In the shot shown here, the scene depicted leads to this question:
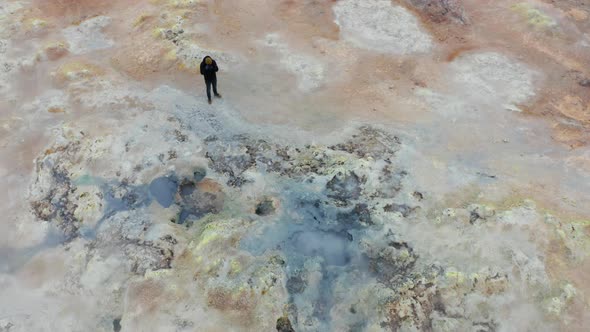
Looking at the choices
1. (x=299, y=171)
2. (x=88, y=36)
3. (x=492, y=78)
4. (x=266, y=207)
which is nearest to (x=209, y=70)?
(x=299, y=171)

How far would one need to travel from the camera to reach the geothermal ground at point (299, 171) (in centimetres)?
1283

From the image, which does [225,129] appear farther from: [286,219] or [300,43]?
[300,43]

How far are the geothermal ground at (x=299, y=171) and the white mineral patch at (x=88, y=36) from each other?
0.56ft

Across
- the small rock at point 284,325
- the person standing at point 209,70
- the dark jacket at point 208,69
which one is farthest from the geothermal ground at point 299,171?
the dark jacket at point 208,69

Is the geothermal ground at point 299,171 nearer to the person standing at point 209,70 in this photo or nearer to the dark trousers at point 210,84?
the dark trousers at point 210,84

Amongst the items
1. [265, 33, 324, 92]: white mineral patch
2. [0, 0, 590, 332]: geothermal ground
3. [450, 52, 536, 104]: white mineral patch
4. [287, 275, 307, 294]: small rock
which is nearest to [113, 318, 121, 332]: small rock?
[0, 0, 590, 332]: geothermal ground

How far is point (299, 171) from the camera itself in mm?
16703

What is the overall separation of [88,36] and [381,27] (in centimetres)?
1814

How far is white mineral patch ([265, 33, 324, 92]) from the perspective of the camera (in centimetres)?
2131

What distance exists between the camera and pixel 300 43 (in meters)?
24.1

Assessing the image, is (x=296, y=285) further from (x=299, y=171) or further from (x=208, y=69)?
(x=208, y=69)

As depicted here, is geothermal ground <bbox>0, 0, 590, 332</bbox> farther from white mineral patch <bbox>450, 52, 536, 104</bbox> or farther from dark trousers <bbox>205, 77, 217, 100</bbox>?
dark trousers <bbox>205, 77, 217, 100</bbox>

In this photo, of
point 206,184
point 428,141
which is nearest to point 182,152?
point 206,184

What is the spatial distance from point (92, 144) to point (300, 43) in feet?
41.7
